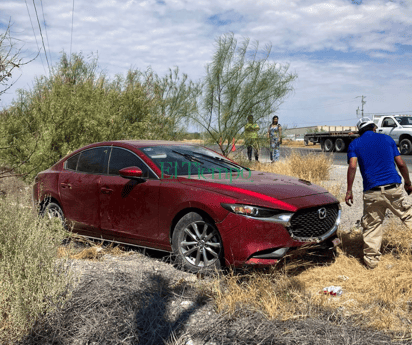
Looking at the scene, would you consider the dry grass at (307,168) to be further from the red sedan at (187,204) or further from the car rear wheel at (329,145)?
the car rear wheel at (329,145)

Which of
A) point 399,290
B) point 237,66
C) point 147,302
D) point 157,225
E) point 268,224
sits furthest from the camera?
point 237,66

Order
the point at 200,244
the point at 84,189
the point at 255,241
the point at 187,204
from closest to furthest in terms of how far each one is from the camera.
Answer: the point at 255,241 → the point at 200,244 → the point at 187,204 → the point at 84,189

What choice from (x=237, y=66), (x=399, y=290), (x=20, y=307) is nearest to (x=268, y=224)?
(x=399, y=290)

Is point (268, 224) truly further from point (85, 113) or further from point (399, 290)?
point (85, 113)

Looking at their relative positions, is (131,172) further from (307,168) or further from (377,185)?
(307,168)

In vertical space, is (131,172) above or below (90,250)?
above

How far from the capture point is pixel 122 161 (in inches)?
239

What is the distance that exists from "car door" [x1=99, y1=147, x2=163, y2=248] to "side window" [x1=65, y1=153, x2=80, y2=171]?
0.77 m

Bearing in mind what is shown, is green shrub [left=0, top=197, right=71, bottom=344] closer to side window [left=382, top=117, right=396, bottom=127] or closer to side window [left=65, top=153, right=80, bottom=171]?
side window [left=65, top=153, right=80, bottom=171]

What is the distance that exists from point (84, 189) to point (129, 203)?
2.92ft

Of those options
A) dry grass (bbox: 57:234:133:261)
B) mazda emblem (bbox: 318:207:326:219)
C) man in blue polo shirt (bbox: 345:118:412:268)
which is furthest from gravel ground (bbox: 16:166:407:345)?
man in blue polo shirt (bbox: 345:118:412:268)

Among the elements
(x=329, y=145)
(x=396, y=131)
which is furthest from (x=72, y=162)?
(x=329, y=145)

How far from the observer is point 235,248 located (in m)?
4.66

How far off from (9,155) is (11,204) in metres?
6.52
